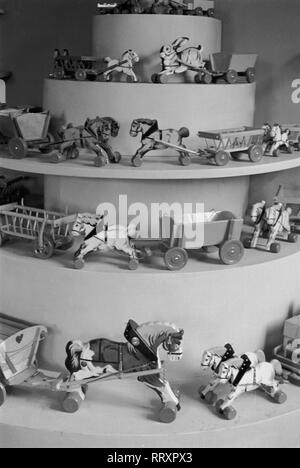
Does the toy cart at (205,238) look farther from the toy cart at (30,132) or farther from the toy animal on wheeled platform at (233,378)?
the toy cart at (30,132)

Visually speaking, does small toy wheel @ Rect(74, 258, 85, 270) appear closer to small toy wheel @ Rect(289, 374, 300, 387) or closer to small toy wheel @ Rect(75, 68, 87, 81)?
small toy wheel @ Rect(75, 68, 87, 81)

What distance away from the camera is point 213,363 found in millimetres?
1953

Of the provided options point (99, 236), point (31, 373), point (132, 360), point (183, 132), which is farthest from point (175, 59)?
point (31, 373)

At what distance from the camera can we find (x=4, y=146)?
247 centimetres

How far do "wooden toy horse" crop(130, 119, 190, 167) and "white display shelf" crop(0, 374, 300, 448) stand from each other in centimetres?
76

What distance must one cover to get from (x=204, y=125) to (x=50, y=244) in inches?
26.2

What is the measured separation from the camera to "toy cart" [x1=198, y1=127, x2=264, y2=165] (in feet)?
6.93

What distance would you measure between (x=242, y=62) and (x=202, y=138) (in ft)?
1.35

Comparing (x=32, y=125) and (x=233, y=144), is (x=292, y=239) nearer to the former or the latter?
(x=233, y=144)

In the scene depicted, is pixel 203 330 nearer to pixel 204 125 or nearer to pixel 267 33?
pixel 204 125

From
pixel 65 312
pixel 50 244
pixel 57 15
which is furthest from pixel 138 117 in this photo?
pixel 57 15

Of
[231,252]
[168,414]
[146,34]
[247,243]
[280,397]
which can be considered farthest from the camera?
[247,243]

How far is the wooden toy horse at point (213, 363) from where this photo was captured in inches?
76.7

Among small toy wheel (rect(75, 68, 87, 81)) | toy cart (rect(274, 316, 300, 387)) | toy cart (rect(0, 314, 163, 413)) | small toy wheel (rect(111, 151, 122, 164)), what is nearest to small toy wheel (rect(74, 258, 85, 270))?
toy cart (rect(0, 314, 163, 413))
